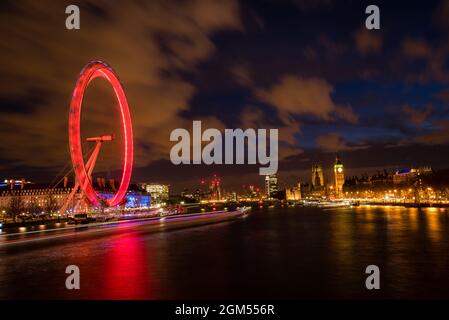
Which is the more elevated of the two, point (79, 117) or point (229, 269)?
point (79, 117)

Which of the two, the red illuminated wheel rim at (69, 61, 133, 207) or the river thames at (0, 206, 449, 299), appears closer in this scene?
the river thames at (0, 206, 449, 299)

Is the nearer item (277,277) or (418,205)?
(277,277)

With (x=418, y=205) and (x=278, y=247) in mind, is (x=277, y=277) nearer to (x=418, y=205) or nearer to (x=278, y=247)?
(x=278, y=247)

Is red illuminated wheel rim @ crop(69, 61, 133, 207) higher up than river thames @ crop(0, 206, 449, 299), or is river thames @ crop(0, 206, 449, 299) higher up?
red illuminated wheel rim @ crop(69, 61, 133, 207)

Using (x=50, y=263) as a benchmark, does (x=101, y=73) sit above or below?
above

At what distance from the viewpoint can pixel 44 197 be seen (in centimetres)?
17325

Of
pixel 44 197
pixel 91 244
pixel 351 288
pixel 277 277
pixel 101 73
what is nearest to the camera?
pixel 351 288

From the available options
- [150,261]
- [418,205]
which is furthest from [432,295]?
[418,205]

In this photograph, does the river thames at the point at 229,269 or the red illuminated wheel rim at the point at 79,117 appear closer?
the river thames at the point at 229,269

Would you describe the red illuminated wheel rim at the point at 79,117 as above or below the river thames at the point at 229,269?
above

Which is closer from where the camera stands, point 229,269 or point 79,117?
point 229,269

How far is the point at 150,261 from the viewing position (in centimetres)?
2556
